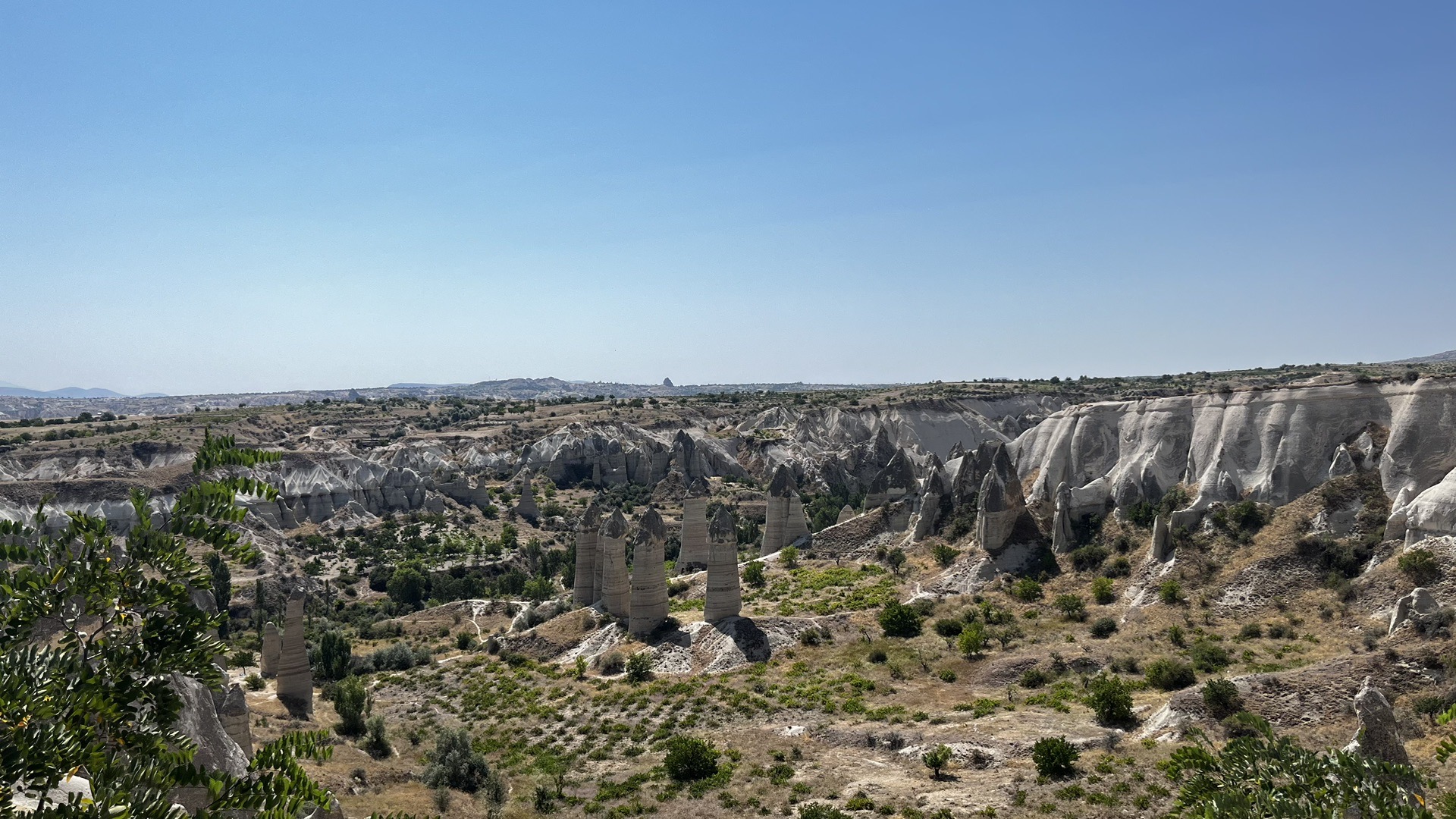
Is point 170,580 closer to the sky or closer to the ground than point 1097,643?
closer to the sky

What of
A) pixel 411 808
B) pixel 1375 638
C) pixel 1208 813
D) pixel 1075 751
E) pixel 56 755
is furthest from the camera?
pixel 1375 638

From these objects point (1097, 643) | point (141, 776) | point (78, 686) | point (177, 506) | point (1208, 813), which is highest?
point (177, 506)

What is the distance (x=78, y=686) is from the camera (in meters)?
6.50

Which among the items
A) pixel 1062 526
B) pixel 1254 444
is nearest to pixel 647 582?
pixel 1062 526

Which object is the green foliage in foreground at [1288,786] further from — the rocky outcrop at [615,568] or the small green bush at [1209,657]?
the rocky outcrop at [615,568]

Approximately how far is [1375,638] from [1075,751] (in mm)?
10964

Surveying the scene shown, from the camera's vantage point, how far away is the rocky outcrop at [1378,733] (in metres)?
14.5

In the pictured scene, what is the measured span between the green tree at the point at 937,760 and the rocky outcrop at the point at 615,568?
61.5 feet

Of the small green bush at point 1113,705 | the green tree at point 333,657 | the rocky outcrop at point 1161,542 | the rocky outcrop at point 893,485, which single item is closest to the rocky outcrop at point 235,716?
the green tree at point 333,657

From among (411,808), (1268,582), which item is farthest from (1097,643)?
(411,808)

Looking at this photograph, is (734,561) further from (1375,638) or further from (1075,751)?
(1375,638)

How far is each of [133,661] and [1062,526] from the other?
37366mm

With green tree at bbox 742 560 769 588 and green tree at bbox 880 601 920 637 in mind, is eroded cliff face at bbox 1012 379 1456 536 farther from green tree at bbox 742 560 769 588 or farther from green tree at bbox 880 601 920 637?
green tree at bbox 742 560 769 588

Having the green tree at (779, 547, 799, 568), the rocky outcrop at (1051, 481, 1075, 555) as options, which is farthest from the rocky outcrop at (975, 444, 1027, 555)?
the green tree at (779, 547, 799, 568)
